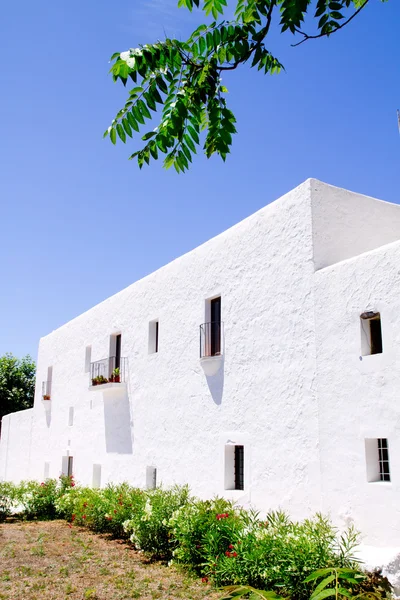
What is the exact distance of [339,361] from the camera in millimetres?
8406

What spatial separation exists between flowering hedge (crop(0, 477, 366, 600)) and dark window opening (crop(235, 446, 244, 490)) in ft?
1.86

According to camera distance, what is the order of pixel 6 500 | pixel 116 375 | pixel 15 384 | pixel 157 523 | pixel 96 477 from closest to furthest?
pixel 157 523 < pixel 116 375 < pixel 96 477 < pixel 6 500 < pixel 15 384

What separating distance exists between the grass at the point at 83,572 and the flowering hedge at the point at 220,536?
363 mm

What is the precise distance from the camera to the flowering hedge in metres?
7.22

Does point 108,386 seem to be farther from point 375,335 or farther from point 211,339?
point 375,335

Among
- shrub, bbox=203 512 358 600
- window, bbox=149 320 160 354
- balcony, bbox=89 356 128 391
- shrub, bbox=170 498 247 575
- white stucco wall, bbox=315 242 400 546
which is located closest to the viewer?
shrub, bbox=203 512 358 600

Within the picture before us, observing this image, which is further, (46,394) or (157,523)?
(46,394)

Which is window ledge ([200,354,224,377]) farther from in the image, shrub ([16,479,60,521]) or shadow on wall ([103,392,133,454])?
shrub ([16,479,60,521])

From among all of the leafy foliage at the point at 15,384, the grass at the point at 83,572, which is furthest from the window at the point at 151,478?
the leafy foliage at the point at 15,384

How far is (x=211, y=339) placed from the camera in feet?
38.8

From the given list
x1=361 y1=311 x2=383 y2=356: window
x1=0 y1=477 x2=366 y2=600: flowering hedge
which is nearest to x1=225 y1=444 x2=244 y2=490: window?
x1=0 y1=477 x2=366 y2=600: flowering hedge

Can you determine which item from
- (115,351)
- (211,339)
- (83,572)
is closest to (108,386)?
(115,351)

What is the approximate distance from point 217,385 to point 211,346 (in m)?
0.88

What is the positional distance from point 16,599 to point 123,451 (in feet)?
20.7
